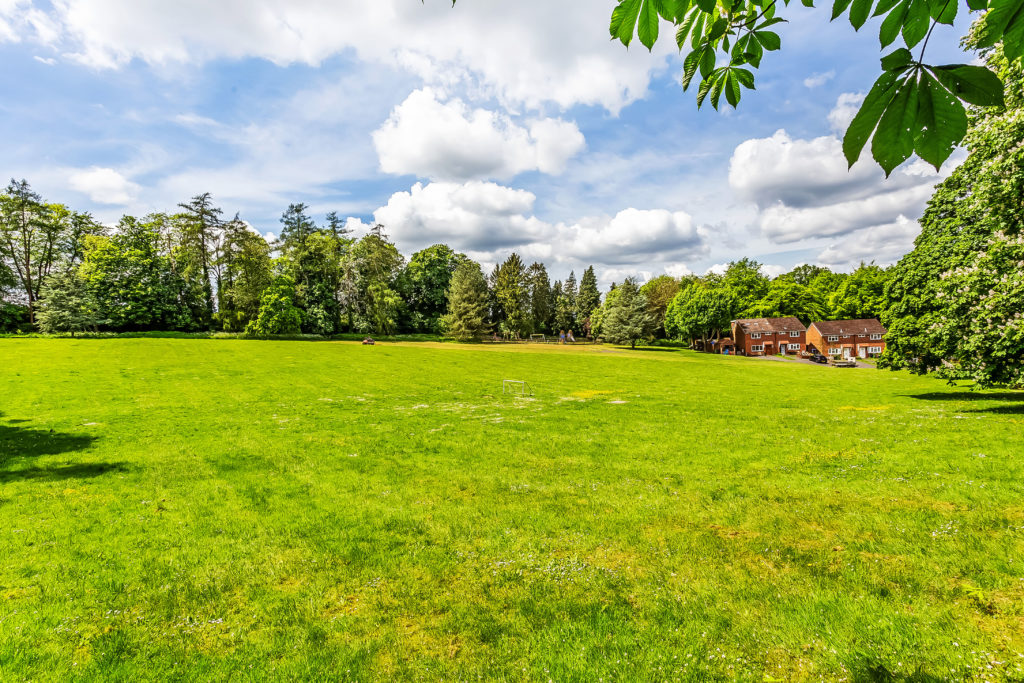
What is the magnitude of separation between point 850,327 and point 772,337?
1169 cm

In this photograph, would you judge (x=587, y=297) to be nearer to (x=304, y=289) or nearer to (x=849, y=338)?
(x=849, y=338)

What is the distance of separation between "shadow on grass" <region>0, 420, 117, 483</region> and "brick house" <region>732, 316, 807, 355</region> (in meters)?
86.7

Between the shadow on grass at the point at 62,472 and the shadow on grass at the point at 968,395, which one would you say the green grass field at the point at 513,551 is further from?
the shadow on grass at the point at 968,395

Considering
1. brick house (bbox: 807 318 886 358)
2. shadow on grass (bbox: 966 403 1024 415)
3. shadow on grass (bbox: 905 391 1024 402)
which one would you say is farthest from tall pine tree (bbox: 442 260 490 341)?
shadow on grass (bbox: 966 403 1024 415)

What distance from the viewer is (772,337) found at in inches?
3071

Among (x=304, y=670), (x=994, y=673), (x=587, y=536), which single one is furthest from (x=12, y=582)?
(x=994, y=673)

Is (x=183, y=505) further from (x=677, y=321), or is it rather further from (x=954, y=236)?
(x=677, y=321)

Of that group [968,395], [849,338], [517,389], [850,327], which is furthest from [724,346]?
[517,389]

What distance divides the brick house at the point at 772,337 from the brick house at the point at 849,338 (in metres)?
3.61

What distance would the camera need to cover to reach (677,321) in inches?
3157

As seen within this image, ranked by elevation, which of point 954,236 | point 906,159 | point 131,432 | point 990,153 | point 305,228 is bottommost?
point 131,432

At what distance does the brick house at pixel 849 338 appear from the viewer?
231 feet

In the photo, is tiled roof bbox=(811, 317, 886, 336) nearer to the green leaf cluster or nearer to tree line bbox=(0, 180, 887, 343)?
tree line bbox=(0, 180, 887, 343)

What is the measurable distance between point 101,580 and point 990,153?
76.7 feet
